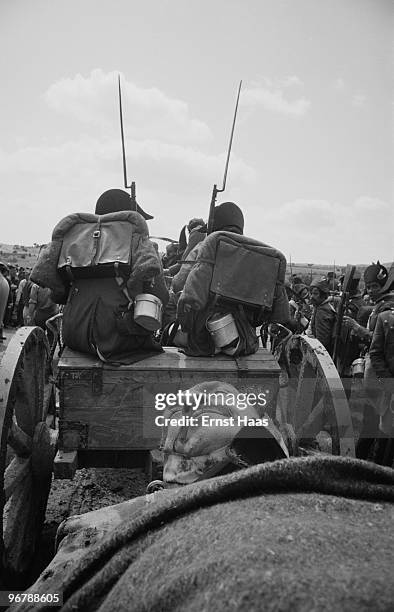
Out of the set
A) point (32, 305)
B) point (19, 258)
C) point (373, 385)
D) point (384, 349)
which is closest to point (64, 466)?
point (384, 349)

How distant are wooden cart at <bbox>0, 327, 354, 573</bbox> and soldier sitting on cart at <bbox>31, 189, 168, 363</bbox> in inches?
6.7

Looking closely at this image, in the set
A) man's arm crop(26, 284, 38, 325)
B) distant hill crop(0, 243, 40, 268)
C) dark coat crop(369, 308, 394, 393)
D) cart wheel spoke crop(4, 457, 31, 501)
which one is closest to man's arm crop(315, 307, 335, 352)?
dark coat crop(369, 308, 394, 393)

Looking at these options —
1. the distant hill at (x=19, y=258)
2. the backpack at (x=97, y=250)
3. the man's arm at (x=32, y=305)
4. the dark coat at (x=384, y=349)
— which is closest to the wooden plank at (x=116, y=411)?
the backpack at (x=97, y=250)

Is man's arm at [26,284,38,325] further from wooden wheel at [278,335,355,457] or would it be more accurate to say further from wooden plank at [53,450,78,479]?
wooden plank at [53,450,78,479]

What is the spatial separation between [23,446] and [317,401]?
2.08 m

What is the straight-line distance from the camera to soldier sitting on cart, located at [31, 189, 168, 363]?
3580 mm

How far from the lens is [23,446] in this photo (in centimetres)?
320

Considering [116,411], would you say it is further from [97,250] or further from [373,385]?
[373,385]

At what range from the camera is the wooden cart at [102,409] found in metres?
3.12

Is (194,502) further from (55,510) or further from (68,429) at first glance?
(55,510)

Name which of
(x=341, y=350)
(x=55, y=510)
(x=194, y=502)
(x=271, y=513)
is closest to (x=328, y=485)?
(x=271, y=513)

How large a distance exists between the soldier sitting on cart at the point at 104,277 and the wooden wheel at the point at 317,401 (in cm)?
116

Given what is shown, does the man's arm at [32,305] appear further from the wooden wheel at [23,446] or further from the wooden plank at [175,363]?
the wooden plank at [175,363]

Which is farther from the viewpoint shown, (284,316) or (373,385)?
(373,385)
